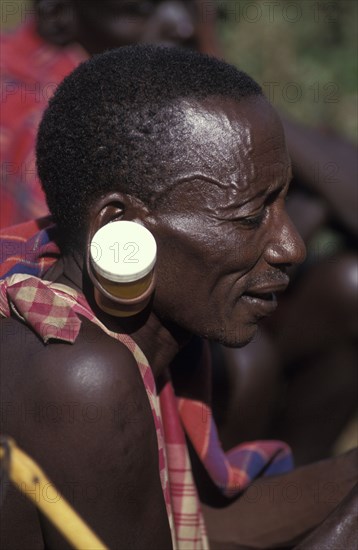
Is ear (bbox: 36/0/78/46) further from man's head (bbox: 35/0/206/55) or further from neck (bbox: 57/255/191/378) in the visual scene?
neck (bbox: 57/255/191/378)

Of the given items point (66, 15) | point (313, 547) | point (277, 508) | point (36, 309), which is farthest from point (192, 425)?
point (66, 15)

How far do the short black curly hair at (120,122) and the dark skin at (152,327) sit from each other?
0.03 m

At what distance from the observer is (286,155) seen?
2029 mm

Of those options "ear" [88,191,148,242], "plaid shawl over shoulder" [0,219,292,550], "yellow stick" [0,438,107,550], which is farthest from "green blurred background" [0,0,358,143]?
"yellow stick" [0,438,107,550]

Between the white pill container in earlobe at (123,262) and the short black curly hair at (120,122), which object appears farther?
the short black curly hair at (120,122)

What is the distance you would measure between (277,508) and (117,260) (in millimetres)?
1041

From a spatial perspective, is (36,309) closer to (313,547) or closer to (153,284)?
(153,284)

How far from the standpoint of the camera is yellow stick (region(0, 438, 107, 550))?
1.50m

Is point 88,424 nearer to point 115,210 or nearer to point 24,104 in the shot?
point 115,210

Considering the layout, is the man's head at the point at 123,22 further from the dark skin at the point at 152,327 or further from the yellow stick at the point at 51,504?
the yellow stick at the point at 51,504

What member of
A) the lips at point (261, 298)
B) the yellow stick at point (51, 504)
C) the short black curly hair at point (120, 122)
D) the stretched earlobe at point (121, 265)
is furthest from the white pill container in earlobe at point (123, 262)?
the yellow stick at point (51, 504)

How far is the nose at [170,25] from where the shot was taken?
437cm

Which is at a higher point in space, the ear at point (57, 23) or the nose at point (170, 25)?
the nose at point (170, 25)

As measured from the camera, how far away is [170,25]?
4.37 m
